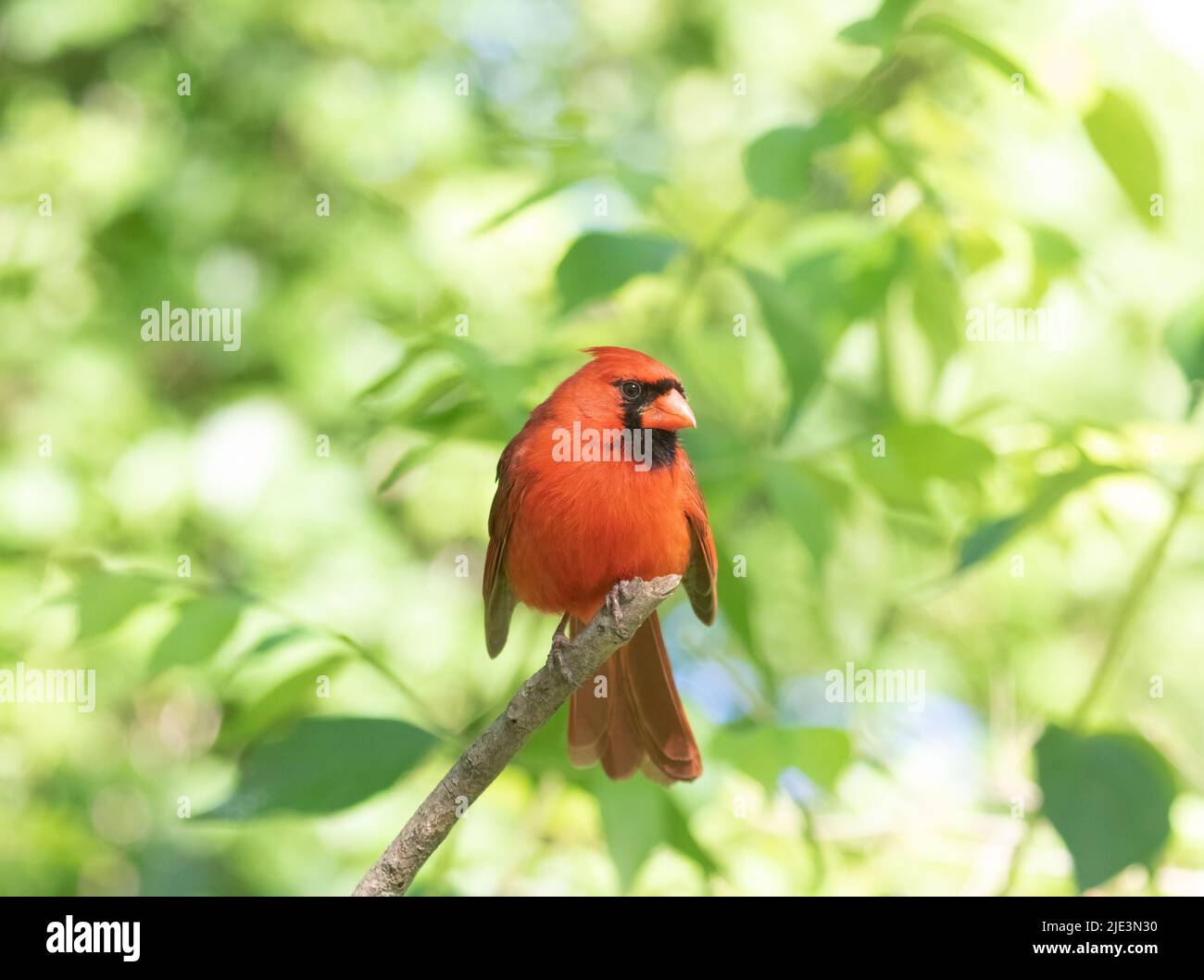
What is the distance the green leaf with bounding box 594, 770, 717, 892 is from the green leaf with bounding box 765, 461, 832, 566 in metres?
0.37

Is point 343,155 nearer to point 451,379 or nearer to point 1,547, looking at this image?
point 1,547

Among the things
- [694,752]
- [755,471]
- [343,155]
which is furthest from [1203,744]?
[343,155]

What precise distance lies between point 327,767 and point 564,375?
73 cm

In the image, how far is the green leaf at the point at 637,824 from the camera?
5.06 feet

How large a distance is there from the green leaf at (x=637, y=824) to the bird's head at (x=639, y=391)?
1.48ft

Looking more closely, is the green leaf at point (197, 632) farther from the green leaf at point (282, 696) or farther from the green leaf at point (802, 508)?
the green leaf at point (802, 508)

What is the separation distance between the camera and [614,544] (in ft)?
4.65

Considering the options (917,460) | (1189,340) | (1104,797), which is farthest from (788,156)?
(1104,797)

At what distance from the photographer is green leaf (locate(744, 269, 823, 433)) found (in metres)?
1.62

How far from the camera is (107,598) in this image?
5.08 ft

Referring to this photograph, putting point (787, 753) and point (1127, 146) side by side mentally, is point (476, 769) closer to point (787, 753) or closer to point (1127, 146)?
point (787, 753)

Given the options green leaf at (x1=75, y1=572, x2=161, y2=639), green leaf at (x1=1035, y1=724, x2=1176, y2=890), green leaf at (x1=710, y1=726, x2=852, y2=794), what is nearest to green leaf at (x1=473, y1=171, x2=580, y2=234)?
green leaf at (x1=75, y1=572, x2=161, y2=639)

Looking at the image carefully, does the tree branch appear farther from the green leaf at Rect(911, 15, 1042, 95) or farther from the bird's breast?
the green leaf at Rect(911, 15, 1042, 95)

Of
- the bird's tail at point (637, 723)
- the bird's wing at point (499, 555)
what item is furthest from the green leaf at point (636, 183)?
the bird's tail at point (637, 723)
